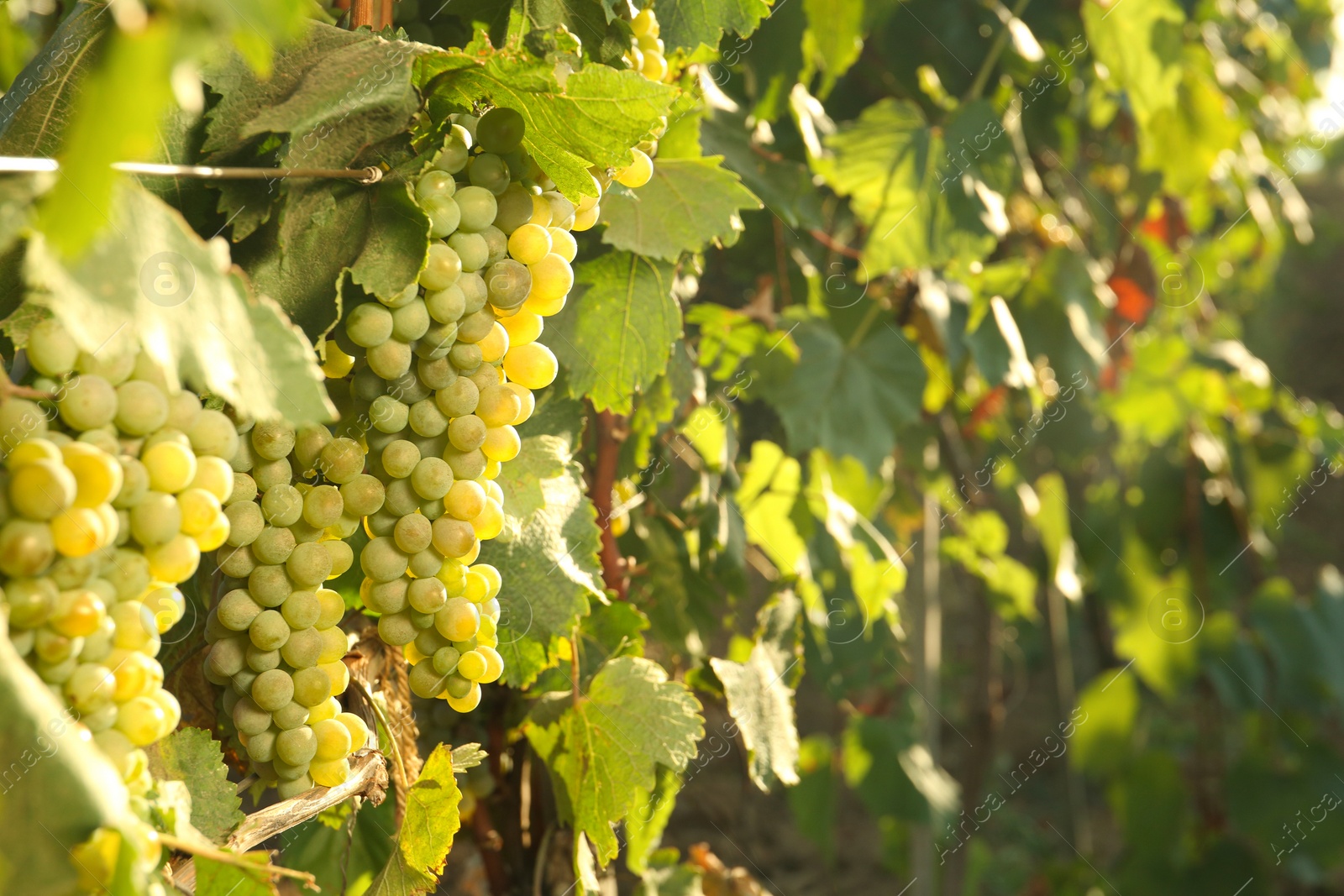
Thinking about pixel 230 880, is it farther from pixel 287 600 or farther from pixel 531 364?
pixel 531 364

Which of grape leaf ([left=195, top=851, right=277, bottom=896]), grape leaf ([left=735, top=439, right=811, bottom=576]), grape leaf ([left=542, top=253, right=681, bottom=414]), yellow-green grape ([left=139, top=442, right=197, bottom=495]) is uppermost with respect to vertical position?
yellow-green grape ([left=139, top=442, right=197, bottom=495])

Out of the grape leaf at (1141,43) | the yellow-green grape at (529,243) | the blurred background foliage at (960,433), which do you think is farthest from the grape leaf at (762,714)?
the grape leaf at (1141,43)

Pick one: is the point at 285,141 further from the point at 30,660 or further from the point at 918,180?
the point at 918,180

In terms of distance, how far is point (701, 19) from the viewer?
46cm

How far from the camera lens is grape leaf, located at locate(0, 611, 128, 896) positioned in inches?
8.4

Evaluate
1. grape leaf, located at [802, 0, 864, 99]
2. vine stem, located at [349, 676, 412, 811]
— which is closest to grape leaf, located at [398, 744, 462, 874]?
vine stem, located at [349, 676, 412, 811]

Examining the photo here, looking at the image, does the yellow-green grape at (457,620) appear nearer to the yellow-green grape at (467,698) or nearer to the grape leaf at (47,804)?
the yellow-green grape at (467,698)

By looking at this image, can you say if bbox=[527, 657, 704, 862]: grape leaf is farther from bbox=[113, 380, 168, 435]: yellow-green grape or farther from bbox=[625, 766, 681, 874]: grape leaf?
bbox=[113, 380, 168, 435]: yellow-green grape

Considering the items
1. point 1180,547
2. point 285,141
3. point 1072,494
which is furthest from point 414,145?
point 1072,494

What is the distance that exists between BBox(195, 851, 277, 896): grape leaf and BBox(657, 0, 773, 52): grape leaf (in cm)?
37

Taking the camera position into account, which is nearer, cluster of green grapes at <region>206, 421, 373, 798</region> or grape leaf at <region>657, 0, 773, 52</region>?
cluster of green grapes at <region>206, 421, 373, 798</region>

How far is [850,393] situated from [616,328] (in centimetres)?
39

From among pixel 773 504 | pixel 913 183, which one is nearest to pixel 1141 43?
pixel 913 183

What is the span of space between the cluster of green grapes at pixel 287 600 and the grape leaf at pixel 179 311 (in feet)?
0.24
